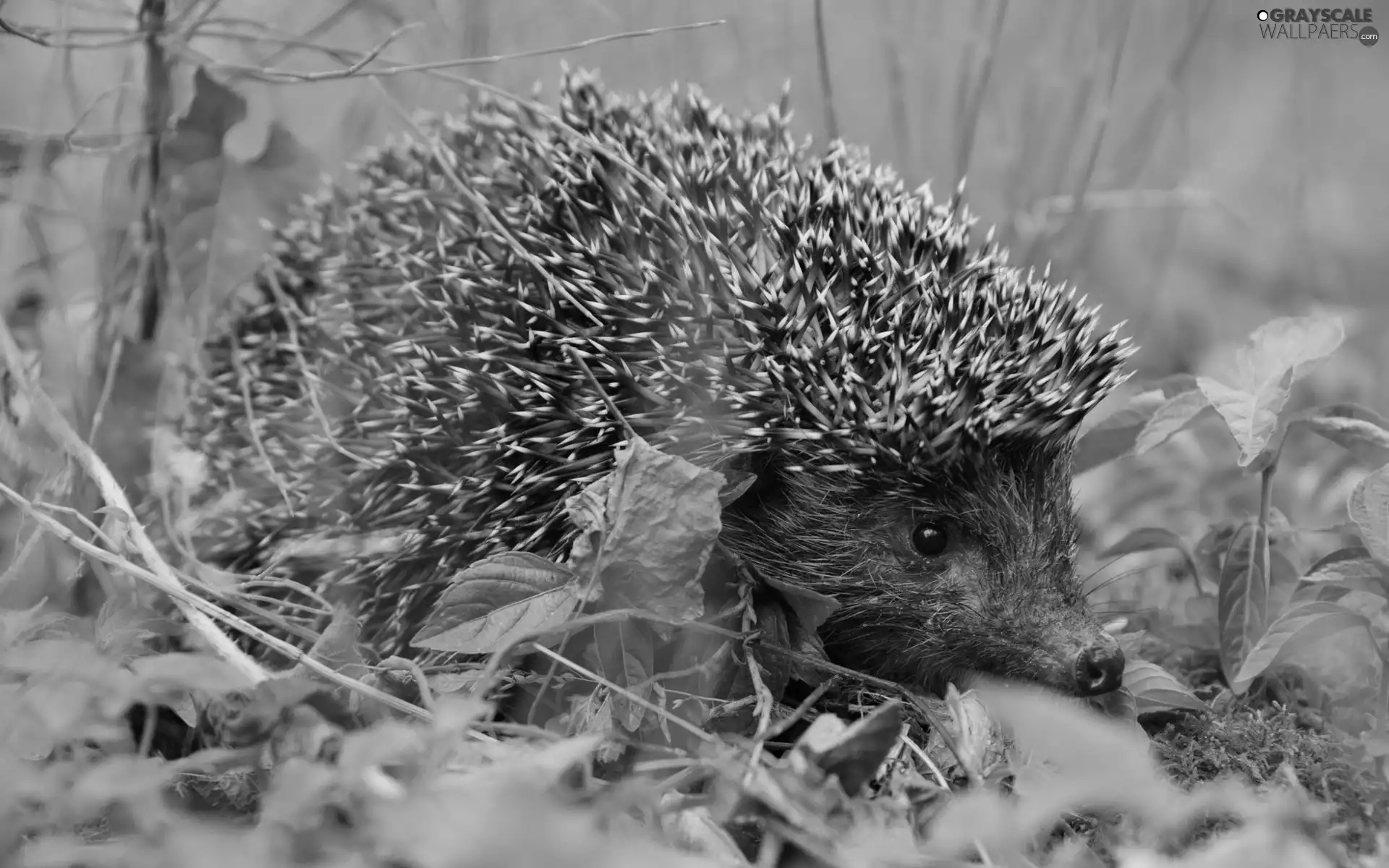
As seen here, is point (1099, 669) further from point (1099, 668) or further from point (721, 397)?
point (721, 397)

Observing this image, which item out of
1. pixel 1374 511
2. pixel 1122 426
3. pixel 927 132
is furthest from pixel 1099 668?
pixel 927 132

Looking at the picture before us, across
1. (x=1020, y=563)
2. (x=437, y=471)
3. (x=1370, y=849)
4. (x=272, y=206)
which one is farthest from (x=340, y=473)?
(x=1370, y=849)

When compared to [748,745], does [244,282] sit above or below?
above

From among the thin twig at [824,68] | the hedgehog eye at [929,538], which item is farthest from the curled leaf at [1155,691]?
the thin twig at [824,68]

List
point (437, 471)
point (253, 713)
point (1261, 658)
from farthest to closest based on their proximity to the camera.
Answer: point (437, 471) → point (1261, 658) → point (253, 713)

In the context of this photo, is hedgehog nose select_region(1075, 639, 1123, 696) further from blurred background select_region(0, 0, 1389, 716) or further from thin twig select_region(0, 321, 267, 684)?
thin twig select_region(0, 321, 267, 684)

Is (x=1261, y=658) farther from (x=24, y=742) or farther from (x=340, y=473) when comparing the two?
(x=24, y=742)

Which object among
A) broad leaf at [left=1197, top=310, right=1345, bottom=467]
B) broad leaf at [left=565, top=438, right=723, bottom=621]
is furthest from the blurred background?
broad leaf at [left=565, top=438, right=723, bottom=621]
